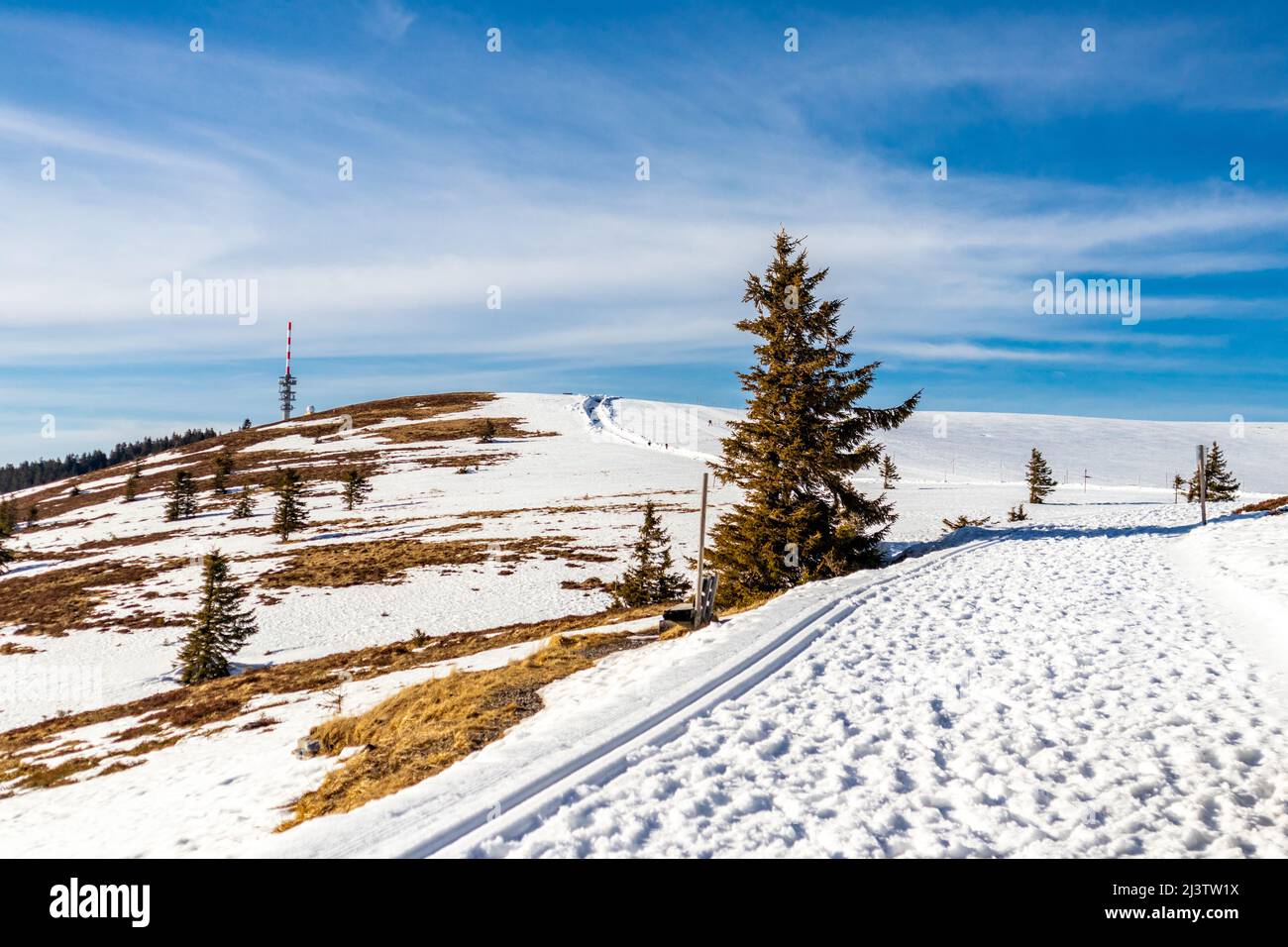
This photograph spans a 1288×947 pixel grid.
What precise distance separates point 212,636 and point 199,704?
8.01 metres

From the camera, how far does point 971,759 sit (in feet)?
23.2

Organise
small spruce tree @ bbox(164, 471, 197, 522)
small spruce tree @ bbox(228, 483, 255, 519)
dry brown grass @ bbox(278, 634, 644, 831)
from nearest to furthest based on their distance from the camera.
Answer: dry brown grass @ bbox(278, 634, 644, 831) → small spruce tree @ bbox(228, 483, 255, 519) → small spruce tree @ bbox(164, 471, 197, 522)

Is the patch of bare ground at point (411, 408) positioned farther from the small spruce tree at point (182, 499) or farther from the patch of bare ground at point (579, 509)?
the patch of bare ground at point (579, 509)

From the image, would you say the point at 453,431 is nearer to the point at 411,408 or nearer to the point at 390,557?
the point at 411,408

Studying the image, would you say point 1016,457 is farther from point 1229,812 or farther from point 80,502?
point 80,502

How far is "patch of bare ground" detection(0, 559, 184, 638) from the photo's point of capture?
3481 centimetres

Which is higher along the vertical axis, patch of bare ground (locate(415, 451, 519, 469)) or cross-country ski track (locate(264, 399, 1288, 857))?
patch of bare ground (locate(415, 451, 519, 469))

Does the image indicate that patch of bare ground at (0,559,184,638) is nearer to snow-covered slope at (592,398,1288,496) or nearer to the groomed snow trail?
the groomed snow trail

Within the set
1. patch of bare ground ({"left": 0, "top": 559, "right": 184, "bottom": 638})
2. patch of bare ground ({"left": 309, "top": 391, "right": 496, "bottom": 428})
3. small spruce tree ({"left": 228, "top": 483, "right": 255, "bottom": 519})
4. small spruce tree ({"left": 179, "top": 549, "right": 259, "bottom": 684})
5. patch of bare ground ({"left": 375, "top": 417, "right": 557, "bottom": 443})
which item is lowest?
patch of bare ground ({"left": 0, "top": 559, "right": 184, "bottom": 638})

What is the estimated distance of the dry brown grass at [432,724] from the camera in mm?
7918

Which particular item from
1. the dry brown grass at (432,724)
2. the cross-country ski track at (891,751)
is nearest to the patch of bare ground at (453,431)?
the dry brown grass at (432,724)

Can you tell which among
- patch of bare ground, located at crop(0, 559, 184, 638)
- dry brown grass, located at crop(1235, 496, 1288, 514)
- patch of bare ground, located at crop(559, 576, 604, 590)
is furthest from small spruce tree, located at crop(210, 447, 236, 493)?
dry brown grass, located at crop(1235, 496, 1288, 514)

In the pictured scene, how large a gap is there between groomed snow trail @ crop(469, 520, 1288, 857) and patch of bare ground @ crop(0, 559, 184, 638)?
122ft
